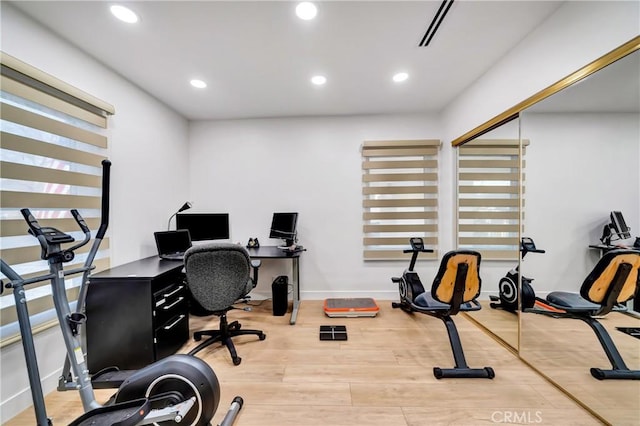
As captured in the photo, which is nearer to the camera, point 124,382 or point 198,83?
point 124,382

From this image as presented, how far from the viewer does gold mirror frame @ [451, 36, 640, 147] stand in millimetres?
1311

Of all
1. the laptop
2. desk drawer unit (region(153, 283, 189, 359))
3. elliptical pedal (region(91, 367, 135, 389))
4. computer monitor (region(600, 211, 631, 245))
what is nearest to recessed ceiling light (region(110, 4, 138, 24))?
the laptop

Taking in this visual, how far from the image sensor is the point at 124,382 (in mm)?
1252

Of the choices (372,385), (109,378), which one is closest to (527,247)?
(372,385)

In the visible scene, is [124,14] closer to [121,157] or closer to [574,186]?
[121,157]

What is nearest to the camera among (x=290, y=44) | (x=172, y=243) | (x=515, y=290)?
(x=290, y=44)

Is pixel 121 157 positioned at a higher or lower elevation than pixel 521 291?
higher

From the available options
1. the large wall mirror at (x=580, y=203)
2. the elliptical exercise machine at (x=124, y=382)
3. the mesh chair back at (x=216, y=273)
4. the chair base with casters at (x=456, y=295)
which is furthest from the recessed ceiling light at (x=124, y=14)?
the large wall mirror at (x=580, y=203)

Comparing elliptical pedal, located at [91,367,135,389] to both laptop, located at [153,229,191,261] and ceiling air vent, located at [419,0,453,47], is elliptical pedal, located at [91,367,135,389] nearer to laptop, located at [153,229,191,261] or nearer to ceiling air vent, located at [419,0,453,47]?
laptop, located at [153,229,191,261]

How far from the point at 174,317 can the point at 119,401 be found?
39.5 inches

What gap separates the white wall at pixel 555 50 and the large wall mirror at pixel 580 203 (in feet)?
0.28

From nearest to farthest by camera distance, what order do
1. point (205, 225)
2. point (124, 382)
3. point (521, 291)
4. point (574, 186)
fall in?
point (124, 382) < point (574, 186) < point (521, 291) < point (205, 225)

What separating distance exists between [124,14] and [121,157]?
4.27 ft

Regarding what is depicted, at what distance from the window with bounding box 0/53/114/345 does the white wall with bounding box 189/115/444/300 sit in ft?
4.90
